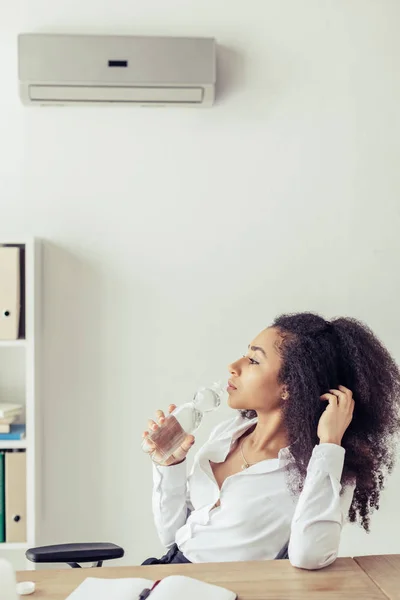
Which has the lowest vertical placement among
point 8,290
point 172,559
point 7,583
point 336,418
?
point 172,559

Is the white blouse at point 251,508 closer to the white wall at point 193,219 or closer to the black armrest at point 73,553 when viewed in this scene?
the black armrest at point 73,553

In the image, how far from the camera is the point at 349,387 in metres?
1.96

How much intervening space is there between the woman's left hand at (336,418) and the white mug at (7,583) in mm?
879

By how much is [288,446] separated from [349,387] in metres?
Answer: 0.22

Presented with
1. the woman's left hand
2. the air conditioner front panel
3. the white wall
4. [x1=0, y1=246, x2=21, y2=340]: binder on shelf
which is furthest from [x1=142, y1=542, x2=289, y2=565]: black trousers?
the air conditioner front panel

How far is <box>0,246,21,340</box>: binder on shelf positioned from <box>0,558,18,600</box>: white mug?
56.9 inches

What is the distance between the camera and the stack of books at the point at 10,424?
255cm

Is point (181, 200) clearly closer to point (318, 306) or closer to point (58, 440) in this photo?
point (318, 306)

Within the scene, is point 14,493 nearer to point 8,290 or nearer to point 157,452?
point 8,290

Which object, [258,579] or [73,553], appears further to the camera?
[73,553]

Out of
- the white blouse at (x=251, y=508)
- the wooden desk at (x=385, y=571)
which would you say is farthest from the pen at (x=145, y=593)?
the wooden desk at (x=385, y=571)

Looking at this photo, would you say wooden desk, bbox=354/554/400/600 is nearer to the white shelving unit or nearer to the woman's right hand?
the woman's right hand

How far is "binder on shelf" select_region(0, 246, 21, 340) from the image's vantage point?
253cm

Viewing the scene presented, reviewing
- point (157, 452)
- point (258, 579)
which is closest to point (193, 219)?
point (157, 452)
